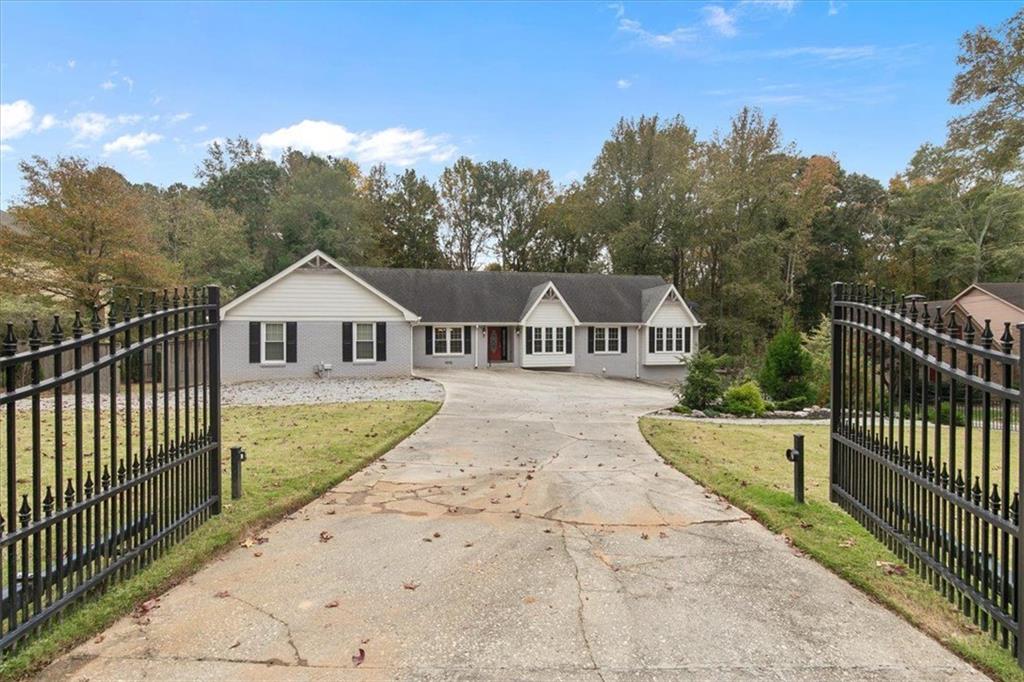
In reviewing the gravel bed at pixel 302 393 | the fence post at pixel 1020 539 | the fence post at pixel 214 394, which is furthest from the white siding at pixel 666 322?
the fence post at pixel 1020 539

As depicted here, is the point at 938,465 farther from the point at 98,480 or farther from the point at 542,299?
the point at 542,299

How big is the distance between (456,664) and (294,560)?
1918 millimetres

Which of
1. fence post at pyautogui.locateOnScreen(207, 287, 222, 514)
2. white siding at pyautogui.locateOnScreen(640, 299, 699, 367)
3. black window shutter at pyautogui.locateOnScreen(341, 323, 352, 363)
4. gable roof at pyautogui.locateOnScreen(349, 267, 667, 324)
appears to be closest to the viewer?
fence post at pyautogui.locateOnScreen(207, 287, 222, 514)

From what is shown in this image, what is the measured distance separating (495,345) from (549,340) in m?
2.85

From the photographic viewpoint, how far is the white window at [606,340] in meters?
29.6

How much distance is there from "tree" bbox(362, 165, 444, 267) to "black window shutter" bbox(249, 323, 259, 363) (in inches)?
869

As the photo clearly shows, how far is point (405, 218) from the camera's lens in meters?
44.0

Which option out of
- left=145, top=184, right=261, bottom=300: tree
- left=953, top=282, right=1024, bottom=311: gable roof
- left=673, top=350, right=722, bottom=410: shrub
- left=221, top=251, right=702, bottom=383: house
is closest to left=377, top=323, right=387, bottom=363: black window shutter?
left=221, top=251, right=702, bottom=383: house

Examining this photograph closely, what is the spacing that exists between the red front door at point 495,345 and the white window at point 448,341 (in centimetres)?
187

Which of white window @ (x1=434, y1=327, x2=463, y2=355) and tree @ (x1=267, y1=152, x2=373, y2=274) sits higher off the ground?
tree @ (x1=267, y1=152, x2=373, y2=274)

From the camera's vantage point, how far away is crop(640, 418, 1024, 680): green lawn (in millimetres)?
3199

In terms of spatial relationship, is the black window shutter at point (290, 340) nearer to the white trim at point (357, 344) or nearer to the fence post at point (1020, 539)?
the white trim at point (357, 344)

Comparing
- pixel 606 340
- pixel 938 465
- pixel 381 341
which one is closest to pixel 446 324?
pixel 381 341

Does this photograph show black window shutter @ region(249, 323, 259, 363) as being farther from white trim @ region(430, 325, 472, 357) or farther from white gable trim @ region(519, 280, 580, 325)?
white gable trim @ region(519, 280, 580, 325)
